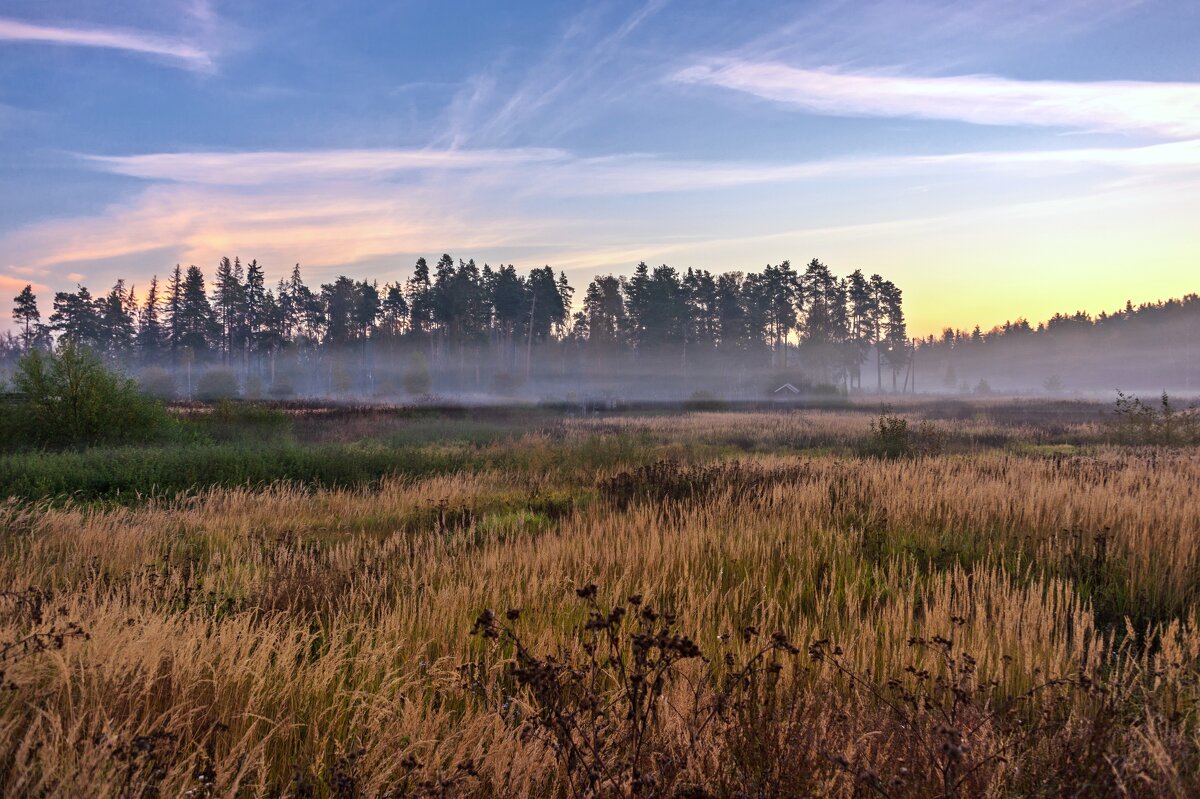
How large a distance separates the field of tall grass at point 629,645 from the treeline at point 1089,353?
123m

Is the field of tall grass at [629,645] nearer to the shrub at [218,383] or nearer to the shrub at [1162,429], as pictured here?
the shrub at [1162,429]

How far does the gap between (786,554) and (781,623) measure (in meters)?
1.83

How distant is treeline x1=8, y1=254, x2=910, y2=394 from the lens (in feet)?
284

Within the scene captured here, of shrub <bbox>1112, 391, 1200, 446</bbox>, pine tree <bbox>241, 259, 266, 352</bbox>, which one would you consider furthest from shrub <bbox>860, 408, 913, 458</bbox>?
pine tree <bbox>241, 259, 266, 352</bbox>

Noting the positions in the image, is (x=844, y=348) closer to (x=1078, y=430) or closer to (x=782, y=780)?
(x=1078, y=430)

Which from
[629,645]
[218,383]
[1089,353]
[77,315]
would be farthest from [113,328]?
[1089,353]

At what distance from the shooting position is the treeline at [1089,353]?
127688 mm

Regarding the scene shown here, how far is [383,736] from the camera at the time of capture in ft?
8.66

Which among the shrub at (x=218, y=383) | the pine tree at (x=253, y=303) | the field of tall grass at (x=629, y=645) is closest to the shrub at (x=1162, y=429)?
the field of tall grass at (x=629, y=645)

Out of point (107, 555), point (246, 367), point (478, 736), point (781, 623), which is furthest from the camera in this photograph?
point (246, 367)

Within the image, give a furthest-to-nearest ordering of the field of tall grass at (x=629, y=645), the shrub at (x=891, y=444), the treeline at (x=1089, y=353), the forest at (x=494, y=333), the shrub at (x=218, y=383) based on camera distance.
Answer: the treeline at (x=1089, y=353)
the forest at (x=494, y=333)
the shrub at (x=218, y=383)
the shrub at (x=891, y=444)
the field of tall grass at (x=629, y=645)

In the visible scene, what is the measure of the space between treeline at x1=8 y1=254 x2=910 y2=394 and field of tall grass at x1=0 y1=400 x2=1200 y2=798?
73.9 metres

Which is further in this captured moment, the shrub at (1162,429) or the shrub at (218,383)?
the shrub at (218,383)

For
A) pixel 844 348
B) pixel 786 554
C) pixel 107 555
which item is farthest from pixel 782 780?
pixel 844 348
